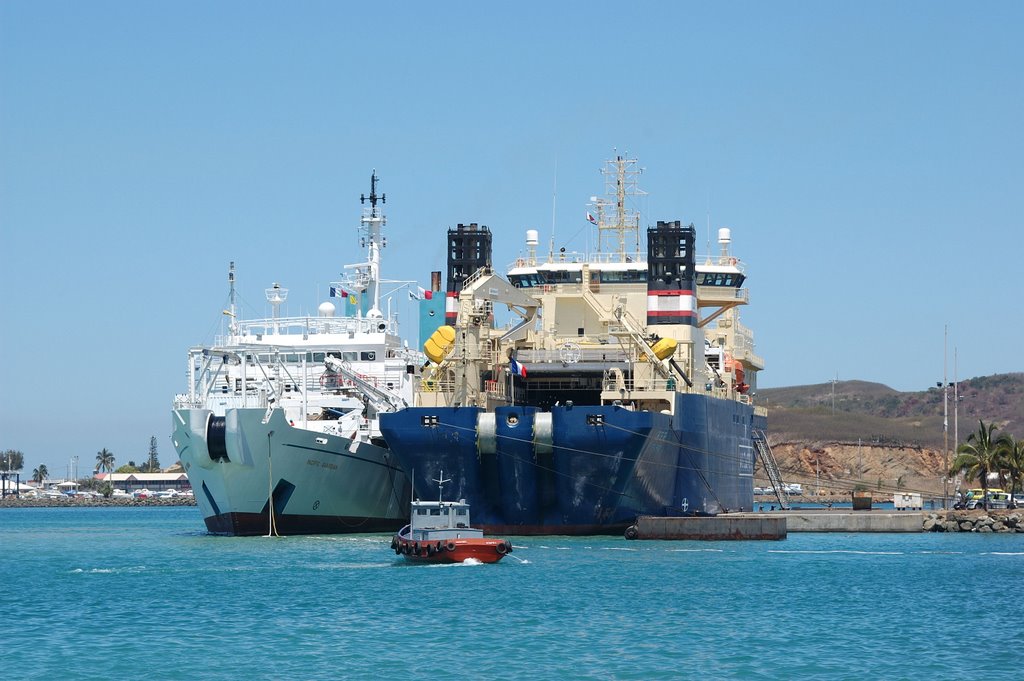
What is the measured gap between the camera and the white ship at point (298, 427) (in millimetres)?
53344

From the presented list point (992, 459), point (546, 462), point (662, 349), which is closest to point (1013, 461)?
point (992, 459)

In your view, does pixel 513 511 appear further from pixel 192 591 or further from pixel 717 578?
pixel 192 591

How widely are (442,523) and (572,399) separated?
1317cm

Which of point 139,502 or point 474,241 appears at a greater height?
point 474,241

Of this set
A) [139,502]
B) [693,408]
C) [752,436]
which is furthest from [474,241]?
[139,502]

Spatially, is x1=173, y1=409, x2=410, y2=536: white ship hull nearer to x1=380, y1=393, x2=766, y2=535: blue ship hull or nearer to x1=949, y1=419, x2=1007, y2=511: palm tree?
x1=380, y1=393, x2=766, y2=535: blue ship hull

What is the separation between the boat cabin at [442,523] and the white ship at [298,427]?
29.8 ft

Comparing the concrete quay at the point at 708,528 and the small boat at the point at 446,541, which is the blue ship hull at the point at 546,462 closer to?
the concrete quay at the point at 708,528

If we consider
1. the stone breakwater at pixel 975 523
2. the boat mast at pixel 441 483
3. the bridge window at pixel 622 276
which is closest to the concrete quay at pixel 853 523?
the stone breakwater at pixel 975 523

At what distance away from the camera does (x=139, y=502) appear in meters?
159

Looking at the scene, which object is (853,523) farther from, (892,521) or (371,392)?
(371,392)

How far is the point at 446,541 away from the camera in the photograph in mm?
44844

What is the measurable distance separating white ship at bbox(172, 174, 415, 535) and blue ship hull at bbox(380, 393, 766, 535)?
162 inches

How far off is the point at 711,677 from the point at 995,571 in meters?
22.6
